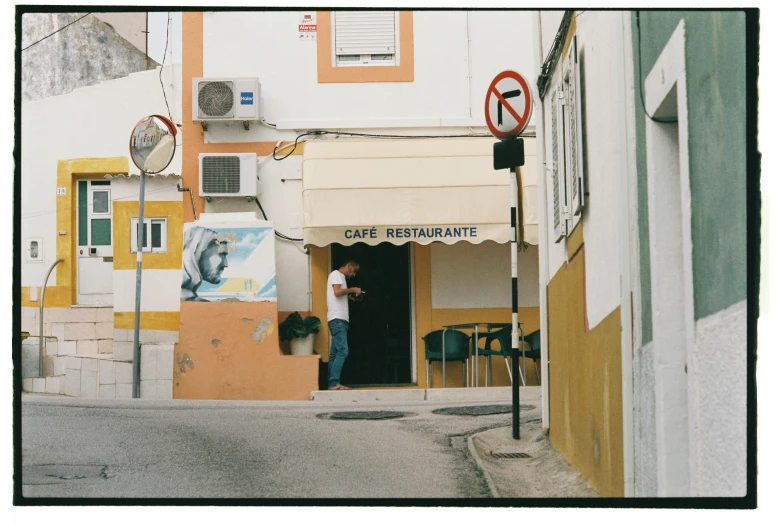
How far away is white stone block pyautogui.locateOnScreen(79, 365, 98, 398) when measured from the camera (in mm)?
13680

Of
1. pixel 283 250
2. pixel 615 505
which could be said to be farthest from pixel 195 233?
pixel 615 505

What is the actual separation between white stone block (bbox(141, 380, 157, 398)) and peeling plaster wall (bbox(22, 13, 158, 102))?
3.85m

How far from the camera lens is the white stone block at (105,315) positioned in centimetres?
1456

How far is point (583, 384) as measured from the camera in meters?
7.20

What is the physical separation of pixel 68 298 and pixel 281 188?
9.78 feet

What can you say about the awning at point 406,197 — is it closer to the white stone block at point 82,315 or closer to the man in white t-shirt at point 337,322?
the man in white t-shirt at point 337,322

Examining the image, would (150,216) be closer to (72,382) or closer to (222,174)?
(222,174)

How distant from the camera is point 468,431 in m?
9.84

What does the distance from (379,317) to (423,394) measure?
5.84 feet

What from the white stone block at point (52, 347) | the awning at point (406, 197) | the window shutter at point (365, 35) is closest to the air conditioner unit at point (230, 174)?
the awning at point (406, 197)

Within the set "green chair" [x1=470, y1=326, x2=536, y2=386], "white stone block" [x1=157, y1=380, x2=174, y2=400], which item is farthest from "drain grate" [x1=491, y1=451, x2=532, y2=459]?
"white stone block" [x1=157, y1=380, x2=174, y2=400]

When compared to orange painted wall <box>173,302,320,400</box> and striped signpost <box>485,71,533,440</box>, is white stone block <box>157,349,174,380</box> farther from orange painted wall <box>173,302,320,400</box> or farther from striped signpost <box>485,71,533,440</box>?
striped signpost <box>485,71,533,440</box>

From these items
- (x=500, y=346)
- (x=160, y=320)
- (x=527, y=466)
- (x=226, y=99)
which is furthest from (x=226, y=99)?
(x=527, y=466)

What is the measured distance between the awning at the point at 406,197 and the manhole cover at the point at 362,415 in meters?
2.78
